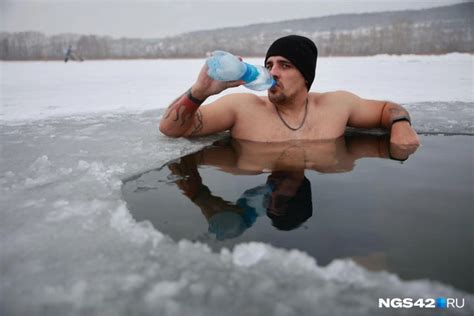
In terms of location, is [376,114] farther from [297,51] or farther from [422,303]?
[422,303]

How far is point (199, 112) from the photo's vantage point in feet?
8.13

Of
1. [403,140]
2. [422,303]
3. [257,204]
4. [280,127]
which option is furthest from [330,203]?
[403,140]

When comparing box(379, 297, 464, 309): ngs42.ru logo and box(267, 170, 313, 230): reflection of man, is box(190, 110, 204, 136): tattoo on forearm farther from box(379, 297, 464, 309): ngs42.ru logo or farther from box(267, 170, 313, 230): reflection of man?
box(379, 297, 464, 309): ngs42.ru logo

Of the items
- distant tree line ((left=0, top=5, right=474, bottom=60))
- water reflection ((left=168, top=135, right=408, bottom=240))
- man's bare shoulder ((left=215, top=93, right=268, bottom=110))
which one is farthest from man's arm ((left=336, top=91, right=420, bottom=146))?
distant tree line ((left=0, top=5, right=474, bottom=60))

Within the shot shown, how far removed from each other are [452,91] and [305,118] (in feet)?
11.2

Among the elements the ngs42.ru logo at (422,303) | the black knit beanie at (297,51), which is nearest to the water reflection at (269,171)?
the ngs42.ru logo at (422,303)

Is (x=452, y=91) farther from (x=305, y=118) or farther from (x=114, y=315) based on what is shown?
(x=114, y=315)

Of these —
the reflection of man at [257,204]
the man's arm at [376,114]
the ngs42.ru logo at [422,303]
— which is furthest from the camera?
the man's arm at [376,114]

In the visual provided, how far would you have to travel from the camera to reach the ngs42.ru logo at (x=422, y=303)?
88 cm

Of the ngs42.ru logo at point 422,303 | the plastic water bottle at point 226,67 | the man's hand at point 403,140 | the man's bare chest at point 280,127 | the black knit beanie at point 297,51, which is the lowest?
the ngs42.ru logo at point 422,303

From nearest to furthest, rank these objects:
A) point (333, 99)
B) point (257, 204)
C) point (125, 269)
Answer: point (125, 269) → point (257, 204) → point (333, 99)

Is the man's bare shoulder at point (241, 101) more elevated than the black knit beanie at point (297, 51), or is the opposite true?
the black knit beanie at point (297, 51)

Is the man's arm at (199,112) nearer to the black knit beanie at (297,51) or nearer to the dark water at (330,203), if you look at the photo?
the dark water at (330,203)

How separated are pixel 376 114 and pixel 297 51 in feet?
2.64
